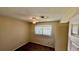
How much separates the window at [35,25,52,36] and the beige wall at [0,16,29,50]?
946 mm

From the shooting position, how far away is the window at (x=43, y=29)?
3.67m

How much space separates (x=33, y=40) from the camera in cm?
404

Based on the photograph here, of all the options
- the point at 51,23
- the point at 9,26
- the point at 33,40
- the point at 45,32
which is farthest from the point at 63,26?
the point at 33,40

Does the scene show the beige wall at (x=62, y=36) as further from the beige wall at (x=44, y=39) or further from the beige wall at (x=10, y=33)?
the beige wall at (x=10, y=33)

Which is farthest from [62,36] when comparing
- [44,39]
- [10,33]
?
[10,33]

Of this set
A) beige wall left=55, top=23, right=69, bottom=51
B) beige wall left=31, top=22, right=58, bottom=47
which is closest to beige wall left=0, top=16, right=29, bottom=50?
beige wall left=31, top=22, right=58, bottom=47

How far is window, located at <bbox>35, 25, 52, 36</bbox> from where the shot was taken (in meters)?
3.67

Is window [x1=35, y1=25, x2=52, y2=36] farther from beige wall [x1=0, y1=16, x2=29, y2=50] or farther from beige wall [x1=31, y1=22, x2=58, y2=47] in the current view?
beige wall [x1=0, y1=16, x2=29, y2=50]

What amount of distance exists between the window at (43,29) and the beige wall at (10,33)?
0.95m

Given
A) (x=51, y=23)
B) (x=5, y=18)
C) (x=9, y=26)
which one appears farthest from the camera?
(x=51, y=23)

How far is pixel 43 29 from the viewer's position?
3.90 meters

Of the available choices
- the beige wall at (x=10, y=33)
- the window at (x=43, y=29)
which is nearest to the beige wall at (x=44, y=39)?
the window at (x=43, y=29)
